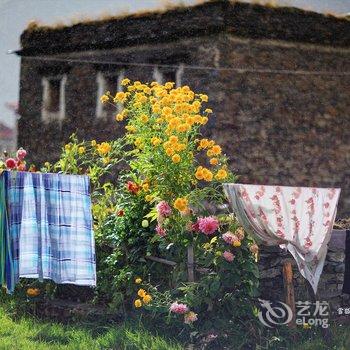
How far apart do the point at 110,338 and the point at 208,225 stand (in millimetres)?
1439

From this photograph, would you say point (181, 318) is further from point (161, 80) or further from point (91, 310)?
point (161, 80)

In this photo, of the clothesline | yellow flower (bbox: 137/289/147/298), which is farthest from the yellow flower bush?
the clothesline

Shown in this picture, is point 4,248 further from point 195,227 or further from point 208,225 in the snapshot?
point 208,225

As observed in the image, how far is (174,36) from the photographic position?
51.1ft

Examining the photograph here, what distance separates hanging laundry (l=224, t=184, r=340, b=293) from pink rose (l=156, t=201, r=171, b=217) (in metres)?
0.59

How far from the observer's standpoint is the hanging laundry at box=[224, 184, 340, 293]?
8.04 meters

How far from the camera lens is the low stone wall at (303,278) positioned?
8.73 metres

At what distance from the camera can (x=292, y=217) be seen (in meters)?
8.22

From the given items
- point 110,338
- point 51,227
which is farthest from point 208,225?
point 51,227

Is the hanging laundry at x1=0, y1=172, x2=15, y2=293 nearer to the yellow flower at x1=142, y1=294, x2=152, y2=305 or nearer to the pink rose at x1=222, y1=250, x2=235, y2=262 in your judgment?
the yellow flower at x1=142, y1=294, x2=152, y2=305

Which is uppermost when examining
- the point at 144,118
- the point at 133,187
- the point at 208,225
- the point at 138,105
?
the point at 138,105

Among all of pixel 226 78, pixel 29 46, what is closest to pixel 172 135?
pixel 226 78

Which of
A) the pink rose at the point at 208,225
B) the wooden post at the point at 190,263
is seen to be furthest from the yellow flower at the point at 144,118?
the wooden post at the point at 190,263

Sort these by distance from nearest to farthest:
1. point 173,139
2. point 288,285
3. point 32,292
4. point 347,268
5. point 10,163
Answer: point 173,139
point 288,285
point 10,163
point 347,268
point 32,292
